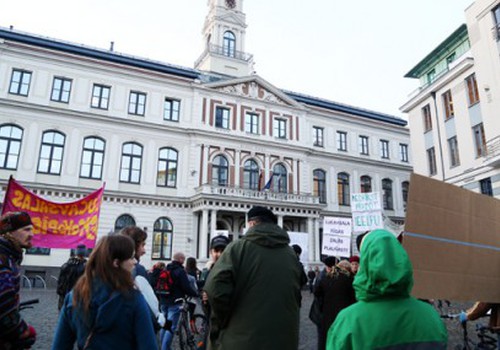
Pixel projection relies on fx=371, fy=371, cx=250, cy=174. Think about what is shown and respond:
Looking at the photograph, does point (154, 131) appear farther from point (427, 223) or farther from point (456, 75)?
point (427, 223)

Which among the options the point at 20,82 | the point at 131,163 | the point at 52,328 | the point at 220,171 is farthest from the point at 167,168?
the point at 52,328

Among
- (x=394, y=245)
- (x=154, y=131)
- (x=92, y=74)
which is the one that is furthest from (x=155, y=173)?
(x=394, y=245)

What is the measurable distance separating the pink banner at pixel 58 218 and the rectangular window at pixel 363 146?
32.3 m

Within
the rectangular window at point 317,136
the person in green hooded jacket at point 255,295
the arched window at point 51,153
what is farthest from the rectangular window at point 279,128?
the person in green hooded jacket at point 255,295

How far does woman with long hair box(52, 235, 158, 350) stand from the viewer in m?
2.63

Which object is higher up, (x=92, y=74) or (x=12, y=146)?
(x=92, y=74)

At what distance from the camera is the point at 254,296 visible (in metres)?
3.38

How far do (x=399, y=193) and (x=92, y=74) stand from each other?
103 feet

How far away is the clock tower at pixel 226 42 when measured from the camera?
124 feet

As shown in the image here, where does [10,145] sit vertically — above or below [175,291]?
above

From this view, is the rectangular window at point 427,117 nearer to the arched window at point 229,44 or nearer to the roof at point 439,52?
the roof at point 439,52

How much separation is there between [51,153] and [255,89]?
1762 centimetres

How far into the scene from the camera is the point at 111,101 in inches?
1133

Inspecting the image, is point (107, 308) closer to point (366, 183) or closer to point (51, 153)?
point (51, 153)
